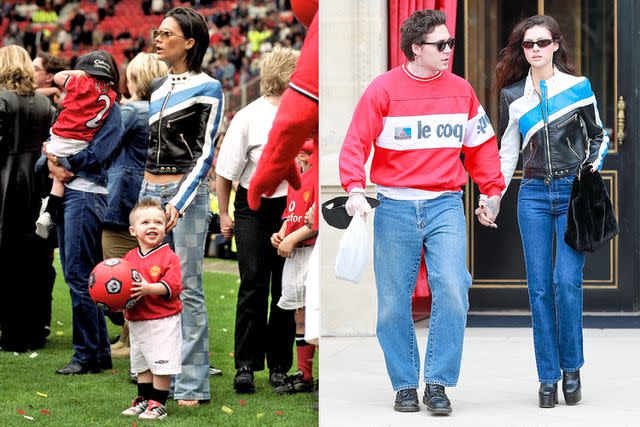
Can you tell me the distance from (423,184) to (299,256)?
1092mm

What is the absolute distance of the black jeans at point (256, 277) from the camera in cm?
648

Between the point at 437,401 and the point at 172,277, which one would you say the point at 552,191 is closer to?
the point at 437,401

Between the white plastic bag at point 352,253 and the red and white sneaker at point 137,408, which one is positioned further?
the red and white sneaker at point 137,408

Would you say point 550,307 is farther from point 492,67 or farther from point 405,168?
point 492,67

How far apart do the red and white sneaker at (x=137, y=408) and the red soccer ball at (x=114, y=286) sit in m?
0.53

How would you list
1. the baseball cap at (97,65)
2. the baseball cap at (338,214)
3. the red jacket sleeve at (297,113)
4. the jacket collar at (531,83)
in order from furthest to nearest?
the baseball cap at (97,65)
the jacket collar at (531,83)
the baseball cap at (338,214)
the red jacket sleeve at (297,113)

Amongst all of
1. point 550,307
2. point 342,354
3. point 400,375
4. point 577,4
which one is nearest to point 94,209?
point 342,354

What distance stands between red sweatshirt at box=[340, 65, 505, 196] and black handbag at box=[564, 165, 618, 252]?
554mm

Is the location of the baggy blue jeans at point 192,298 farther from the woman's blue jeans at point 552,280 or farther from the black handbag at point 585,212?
the black handbag at point 585,212

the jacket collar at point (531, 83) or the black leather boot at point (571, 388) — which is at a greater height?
the jacket collar at point (531, 83)

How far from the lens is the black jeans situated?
6480mm

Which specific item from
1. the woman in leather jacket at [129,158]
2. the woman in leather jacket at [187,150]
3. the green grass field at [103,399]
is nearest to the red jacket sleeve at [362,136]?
the woman in leather jacket at [187,150]

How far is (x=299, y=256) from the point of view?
250 inches

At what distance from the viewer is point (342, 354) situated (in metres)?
7.52
